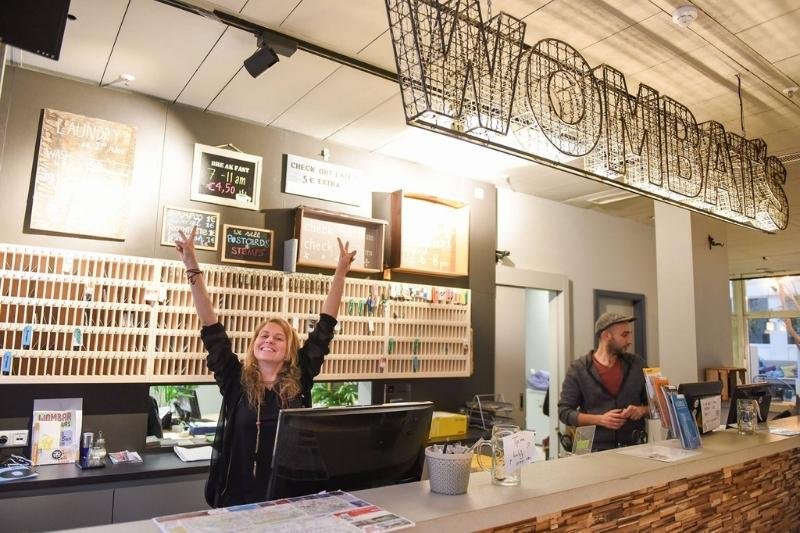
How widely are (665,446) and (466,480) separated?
135cm

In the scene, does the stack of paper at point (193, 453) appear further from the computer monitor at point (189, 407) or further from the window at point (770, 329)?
the window at point (770, 329)

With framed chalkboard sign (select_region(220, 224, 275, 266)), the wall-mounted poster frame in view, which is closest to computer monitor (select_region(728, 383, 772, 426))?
the wall-mounted poster frame

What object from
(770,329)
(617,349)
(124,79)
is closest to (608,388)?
(617,349)

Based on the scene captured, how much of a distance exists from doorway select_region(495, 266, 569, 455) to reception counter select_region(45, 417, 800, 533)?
215 cm

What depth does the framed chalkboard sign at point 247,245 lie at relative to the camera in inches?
146

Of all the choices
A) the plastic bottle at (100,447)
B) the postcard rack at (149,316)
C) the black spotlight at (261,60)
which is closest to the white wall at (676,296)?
the postcard rack at (149,316)

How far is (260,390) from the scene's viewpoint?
225cm

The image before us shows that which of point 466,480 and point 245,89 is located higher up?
point 245,89

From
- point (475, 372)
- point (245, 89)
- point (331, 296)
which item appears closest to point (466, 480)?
point (331, 296)

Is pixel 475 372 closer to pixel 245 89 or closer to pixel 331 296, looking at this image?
pixel 331 296

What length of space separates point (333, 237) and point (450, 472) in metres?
2.68

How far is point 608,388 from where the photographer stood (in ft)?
10.7

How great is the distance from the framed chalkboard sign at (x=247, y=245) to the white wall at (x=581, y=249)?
7.87 feet

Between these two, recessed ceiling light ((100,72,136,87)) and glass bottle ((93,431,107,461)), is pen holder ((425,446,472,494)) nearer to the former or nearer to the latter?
glass bottle ((93,431,107,461))
